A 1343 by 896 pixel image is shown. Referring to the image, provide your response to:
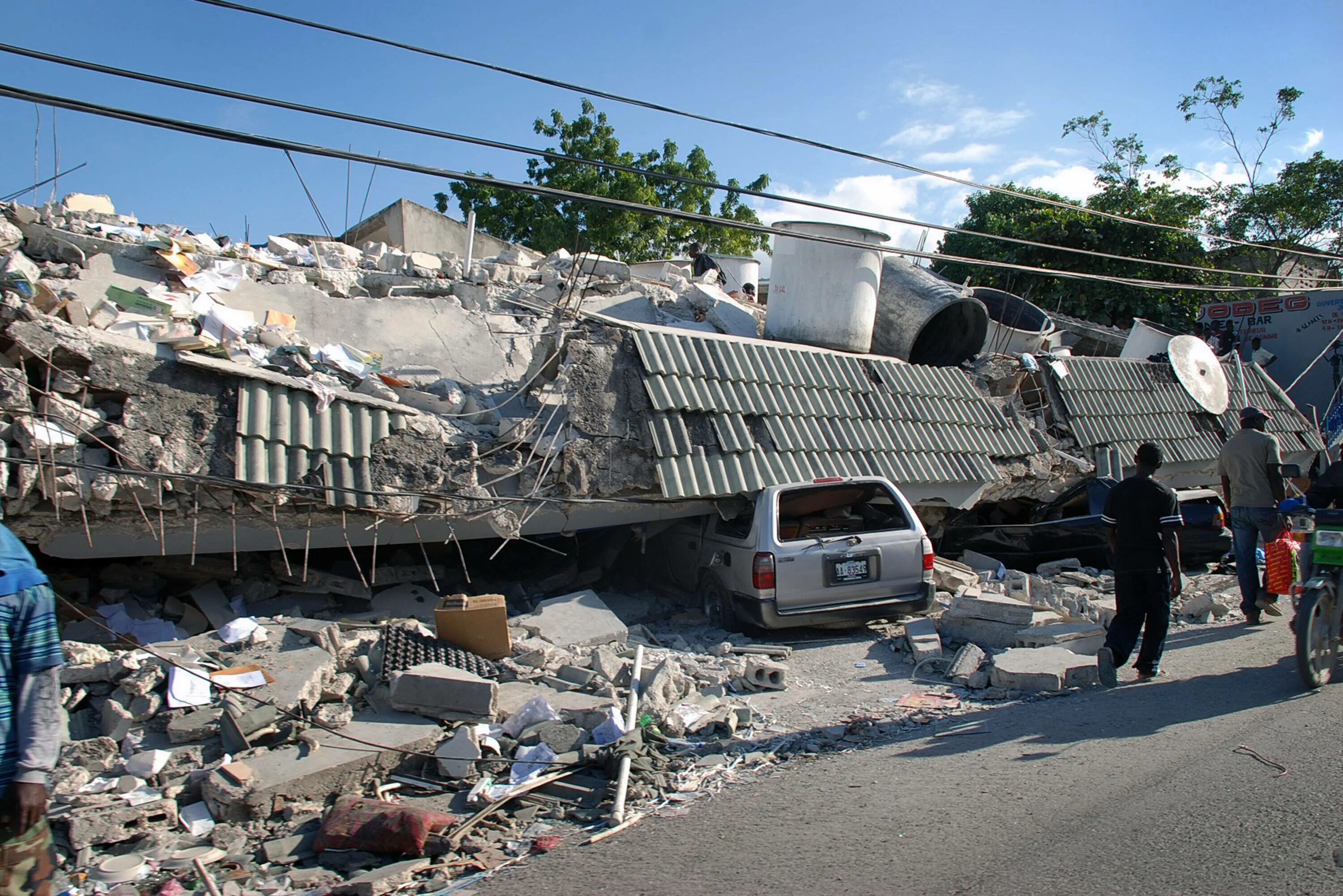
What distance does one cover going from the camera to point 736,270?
1630cm

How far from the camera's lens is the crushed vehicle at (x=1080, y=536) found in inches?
415

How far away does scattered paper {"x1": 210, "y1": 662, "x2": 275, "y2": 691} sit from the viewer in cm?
537

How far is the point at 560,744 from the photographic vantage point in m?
5.08

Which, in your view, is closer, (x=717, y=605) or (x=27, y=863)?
(x=27, y=863)

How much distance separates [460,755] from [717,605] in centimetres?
371

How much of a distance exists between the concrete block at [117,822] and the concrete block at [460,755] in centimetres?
134

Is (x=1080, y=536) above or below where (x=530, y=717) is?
above

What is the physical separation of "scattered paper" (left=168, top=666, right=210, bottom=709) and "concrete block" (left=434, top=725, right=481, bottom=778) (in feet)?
5.04

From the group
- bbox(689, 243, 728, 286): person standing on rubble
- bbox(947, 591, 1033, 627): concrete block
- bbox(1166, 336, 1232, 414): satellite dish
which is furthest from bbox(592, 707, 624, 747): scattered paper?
bbox(1166, 336, 1232, 414): satellite dish

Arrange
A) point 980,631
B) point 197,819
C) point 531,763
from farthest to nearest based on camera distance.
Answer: point 980,631 → point 531,763 → point 197,819

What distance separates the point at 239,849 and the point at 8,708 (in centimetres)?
189

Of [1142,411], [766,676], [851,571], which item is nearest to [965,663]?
[851,571]

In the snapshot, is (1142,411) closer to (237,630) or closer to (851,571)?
(851,571)

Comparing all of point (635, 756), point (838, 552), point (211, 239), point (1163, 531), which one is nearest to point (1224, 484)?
point (1163, 531)
